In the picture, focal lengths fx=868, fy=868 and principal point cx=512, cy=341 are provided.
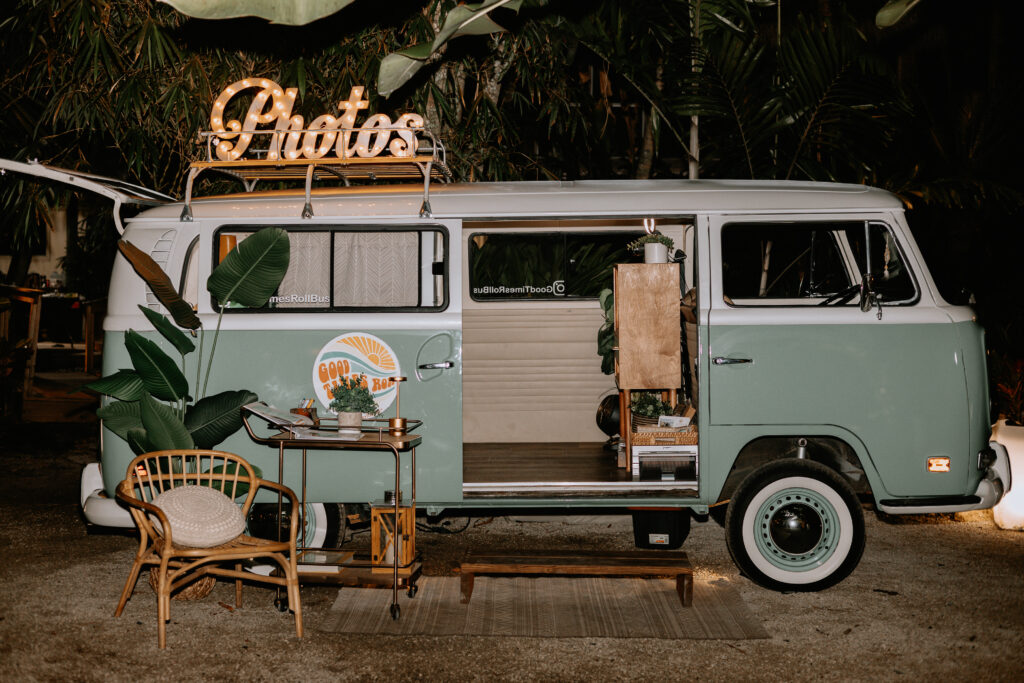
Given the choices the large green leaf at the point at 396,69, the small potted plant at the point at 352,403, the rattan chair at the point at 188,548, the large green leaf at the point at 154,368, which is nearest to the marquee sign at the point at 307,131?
the large green leaf at the point at 154,368

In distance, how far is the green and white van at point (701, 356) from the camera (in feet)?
17.0

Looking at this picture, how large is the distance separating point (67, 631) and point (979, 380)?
536cm

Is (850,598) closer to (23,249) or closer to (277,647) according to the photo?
(277,647)

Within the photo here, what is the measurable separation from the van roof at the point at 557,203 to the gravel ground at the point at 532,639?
93.7 inches

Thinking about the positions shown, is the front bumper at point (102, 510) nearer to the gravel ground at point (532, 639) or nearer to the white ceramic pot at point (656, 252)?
the gravel ground at point (532, 639)

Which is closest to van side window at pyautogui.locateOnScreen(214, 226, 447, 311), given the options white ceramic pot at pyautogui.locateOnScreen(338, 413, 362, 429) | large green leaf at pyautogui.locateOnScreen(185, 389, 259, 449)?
large green leaf at pyautogui.locateOnScreen(185, 389, 259, 449)

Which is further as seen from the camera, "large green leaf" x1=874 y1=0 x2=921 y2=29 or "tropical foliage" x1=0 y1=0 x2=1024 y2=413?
"tropical foliage" x1=0 y1=0 x2=1024 y2=413

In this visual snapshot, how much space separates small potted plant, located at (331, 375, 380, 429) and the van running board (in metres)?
0.78

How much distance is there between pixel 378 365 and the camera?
208 inches

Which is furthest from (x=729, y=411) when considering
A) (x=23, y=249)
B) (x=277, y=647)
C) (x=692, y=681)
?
(x=23, y=249)

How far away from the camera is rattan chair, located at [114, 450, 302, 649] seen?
14.4 feet

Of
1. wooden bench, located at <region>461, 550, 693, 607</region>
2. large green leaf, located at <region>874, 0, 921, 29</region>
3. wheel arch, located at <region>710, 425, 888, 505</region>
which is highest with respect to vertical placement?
large green leaf, located at <region>874, 0, 921, 29</region>

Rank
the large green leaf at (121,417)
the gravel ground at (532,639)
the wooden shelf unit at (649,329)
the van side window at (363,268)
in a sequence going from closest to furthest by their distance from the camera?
the gravel ground at (532,639) → the large green leaf at (121,417) → the van side window at (363,268) → the wooden shelf unit at (649,329)

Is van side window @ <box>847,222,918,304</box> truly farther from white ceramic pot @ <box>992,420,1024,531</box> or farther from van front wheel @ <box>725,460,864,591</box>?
white ceramic pot @ <box>992,420,1024,531</box>
